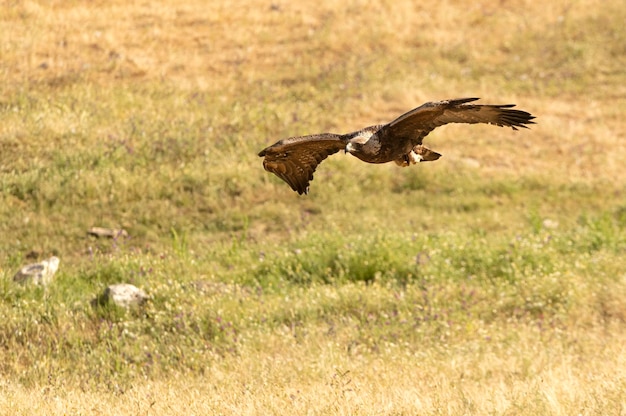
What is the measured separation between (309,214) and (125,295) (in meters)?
4.65

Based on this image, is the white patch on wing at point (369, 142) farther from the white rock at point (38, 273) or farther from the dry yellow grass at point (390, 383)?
the white rock at point (38, 273)

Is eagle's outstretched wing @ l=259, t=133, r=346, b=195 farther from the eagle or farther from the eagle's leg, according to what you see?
the eagle's leg

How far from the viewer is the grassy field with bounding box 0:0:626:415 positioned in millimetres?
9516

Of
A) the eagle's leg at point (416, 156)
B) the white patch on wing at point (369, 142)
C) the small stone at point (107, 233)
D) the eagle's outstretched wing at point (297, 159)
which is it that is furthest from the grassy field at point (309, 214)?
the white patch on wing at point (369, 142)

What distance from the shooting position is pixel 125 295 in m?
11.5

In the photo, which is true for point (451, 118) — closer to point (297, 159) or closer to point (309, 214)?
point (297, 159)

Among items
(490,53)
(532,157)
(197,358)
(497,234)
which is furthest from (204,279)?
(490,53)

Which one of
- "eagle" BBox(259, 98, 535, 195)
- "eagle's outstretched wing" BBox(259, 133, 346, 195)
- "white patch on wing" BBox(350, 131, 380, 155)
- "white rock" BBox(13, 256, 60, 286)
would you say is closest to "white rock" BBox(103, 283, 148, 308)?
"white rock" BBox(13, 256, 60, 286)

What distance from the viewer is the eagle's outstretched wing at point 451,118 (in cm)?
676

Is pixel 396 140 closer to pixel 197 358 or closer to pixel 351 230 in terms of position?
pixel 197 358

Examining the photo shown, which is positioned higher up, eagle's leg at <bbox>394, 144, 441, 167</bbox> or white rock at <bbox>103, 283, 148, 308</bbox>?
eagle's leg at <bbox>394, 144, 441, 167</bbox>

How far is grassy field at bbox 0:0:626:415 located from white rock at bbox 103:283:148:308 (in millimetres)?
162

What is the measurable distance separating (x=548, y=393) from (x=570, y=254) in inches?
227

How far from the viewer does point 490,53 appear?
23.3 m
